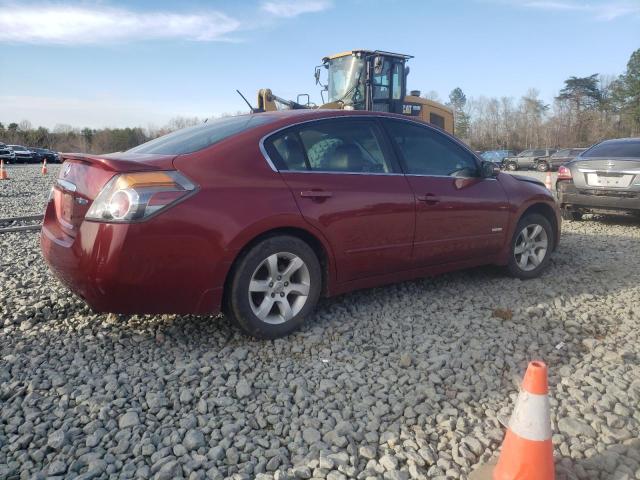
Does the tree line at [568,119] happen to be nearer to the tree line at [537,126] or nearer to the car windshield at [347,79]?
the tree line at [537,126]

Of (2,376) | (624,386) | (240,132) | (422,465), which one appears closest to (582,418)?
(624,386)

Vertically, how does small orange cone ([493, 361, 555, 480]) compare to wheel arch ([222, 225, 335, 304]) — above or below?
below

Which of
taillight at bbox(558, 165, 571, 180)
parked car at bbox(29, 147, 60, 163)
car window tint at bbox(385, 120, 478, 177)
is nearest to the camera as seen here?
car window tint at bbox(385, 120, 478, 177)

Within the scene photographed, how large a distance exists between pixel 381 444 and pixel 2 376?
214 cm

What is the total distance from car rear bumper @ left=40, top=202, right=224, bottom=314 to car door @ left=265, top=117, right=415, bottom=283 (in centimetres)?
81

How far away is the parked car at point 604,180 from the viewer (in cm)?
745

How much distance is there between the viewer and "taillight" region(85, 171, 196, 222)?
2898mm

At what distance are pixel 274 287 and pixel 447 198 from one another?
175 cm

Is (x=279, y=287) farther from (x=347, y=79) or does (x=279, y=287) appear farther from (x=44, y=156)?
(x=44, y=156)

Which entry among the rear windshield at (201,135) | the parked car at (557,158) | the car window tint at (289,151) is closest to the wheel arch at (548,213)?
the car window tint at (289,151)

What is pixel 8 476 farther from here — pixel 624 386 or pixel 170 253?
pixel 624 386

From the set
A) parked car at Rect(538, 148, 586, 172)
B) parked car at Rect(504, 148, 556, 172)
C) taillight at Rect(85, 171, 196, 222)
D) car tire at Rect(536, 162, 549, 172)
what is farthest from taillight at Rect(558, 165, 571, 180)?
car tire at Rect(536, 162, 549, 172)

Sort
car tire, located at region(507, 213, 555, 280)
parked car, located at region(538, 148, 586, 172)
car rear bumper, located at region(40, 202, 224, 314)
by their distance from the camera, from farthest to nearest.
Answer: parked car, located at region(538, 148, 586, 172), car tire, located at region(507, 213, 555, 280), car rear bumper, located at region(40, 202, 224, 314)

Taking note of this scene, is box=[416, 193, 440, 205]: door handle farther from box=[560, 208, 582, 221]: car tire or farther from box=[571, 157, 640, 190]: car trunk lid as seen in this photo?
box=[560, 208, 582, 221]: car tire
